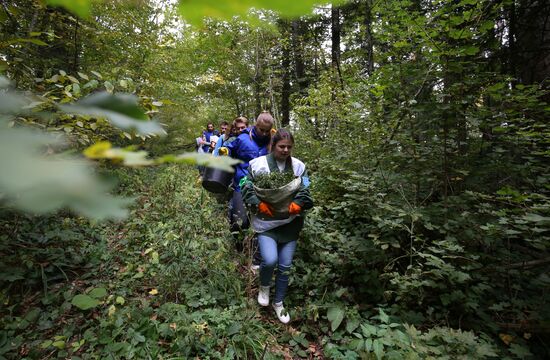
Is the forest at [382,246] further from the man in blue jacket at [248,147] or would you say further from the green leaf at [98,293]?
the man in blue jacket at [248,147]

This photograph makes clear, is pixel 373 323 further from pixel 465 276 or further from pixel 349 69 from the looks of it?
pixel 349 69

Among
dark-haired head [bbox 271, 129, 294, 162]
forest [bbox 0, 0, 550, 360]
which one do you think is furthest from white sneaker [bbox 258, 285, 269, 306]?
dark-haired head [bbox 271, 129, 294, 162]

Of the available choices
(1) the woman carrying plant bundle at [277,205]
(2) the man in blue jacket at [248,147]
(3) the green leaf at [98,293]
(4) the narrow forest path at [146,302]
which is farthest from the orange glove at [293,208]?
(3) the green leaf at [98,293]

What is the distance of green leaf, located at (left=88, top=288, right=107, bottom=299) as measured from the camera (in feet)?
9.27

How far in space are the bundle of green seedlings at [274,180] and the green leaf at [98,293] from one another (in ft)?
6.22

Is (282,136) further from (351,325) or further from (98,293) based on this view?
(98,293)

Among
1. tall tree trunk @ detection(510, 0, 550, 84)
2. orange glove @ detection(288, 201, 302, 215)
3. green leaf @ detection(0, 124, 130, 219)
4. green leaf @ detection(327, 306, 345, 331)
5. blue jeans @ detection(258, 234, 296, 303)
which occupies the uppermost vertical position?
tall tree trunk @ detection(510, 0, 550, 84)

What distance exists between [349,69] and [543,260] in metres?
7.65

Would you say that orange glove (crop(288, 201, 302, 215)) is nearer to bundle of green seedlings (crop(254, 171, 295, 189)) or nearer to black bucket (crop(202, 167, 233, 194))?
bundle of green seedlings (crop(254, 171, 295, 189))

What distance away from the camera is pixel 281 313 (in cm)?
267

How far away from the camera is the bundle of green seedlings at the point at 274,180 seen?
258 cm

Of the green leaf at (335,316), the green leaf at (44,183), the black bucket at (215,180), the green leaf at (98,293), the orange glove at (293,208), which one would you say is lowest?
the green leaf at (335,316)

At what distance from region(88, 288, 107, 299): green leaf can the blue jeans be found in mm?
1584

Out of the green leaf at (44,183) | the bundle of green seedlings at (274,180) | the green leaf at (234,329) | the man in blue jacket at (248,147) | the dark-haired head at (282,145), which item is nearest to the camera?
the green leaf at (44,183)
